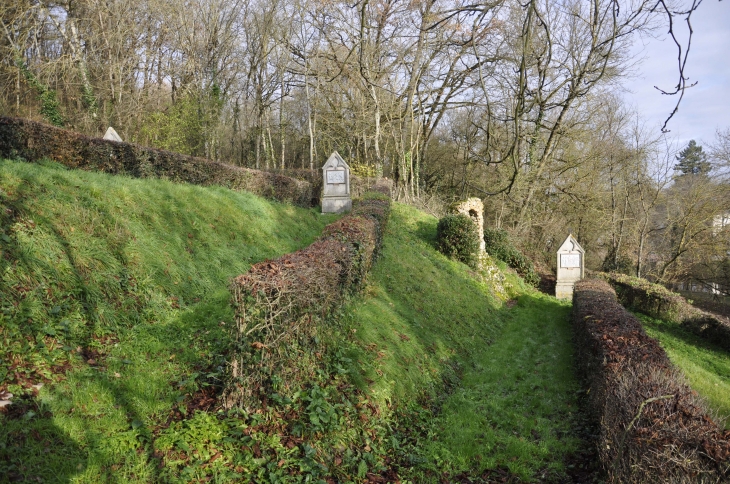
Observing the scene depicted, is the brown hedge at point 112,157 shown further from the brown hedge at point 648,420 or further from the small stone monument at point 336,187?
the brown hedge at point 648,420

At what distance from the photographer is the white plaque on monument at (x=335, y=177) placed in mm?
16234

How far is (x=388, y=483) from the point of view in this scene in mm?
3855

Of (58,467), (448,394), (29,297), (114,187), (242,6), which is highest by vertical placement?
(242,6)

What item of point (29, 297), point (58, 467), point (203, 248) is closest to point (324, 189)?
point (203, 248)

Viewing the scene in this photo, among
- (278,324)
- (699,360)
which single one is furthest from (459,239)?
(278,324)

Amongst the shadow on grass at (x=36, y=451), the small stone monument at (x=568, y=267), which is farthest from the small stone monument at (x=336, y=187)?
the shadow on grass at (x=36, y=451)

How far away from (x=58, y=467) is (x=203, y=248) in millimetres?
5048

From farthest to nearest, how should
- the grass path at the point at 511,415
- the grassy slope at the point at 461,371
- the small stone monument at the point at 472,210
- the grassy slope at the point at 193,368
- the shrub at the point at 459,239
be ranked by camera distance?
the small stone monument at the point at 472,210 → the shrub at the point at 459,239 → the grassy slope at the point at 461,371 → the grass path at the point at 511,415 → the grassy slope at the point at 193,368

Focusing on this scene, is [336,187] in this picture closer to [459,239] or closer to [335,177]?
[335,177]

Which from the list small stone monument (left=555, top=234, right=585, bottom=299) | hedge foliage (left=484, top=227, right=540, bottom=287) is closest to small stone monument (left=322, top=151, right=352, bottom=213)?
hedge foliage (left=484, top=227, right=540, bottom=287)

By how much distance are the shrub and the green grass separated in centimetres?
577

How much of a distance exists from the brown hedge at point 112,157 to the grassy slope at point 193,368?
1.32 metres

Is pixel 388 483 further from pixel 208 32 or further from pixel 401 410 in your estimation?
pixel 208 32

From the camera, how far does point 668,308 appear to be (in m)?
14.5
